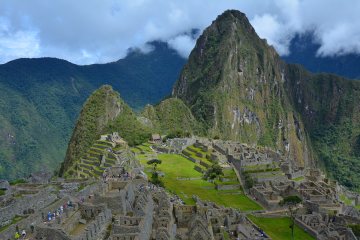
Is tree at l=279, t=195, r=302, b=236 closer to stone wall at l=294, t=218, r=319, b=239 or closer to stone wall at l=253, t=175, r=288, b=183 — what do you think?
stone wall at l=294, t=218, r=319, b=239

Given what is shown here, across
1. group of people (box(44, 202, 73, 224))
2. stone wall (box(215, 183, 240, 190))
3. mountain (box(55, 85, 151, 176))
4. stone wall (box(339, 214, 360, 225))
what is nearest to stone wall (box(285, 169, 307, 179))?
stone wall (box(215, 183, 240, 190))

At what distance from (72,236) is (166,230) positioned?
6.25m

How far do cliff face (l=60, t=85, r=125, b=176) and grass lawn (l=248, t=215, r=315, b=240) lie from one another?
182 feet

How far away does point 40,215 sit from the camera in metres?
17.8

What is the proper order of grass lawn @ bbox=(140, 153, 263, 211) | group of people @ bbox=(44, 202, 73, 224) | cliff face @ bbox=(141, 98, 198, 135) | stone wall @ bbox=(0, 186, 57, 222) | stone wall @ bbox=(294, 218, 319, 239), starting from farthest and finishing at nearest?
1. cliff face @ bbox=(141, 98, 198, 135)
2. grass lawn @ bbox=(140, 153, 263, 211)
3. stone wall @ bbox=(294, 218, 319, 239)
4. group of people @ bbox=(44, 202, 73, 224)
5. stone wall @ bbox=(0, 186, 57, 222)

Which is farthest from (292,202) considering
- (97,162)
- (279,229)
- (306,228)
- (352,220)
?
(97,162)

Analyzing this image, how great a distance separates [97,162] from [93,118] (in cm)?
5319

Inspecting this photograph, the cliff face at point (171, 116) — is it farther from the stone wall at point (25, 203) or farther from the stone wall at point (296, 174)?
the stone wall at point (25, 203)

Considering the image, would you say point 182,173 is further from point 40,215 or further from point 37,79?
point 37,79

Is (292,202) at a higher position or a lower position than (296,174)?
lower

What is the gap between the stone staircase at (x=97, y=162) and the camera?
44.5m

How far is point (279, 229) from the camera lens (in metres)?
36.9

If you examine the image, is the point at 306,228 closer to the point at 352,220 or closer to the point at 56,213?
the point at 352,220

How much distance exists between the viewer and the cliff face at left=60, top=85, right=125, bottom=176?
287 feet
